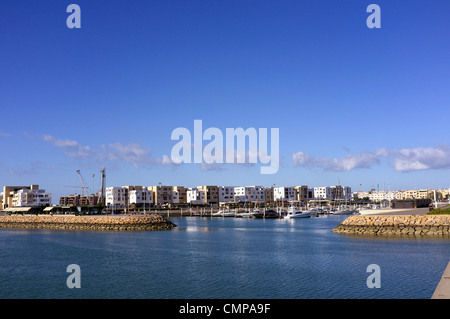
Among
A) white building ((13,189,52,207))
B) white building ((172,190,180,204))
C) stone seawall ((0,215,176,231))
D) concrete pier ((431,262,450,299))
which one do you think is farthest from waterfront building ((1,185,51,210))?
concrete pier ((431,262,450,299))

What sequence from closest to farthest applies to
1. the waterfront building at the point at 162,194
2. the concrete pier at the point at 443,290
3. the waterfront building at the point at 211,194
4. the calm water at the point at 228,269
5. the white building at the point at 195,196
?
the concrete pier at the point at 443,290 → the calm water at the point at 228,269 → the waterfront building at the point at 162,194 → the white building at the point at 195,196 → the waterfront building at the point at 211,194

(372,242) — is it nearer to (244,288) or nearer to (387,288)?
(387,288)

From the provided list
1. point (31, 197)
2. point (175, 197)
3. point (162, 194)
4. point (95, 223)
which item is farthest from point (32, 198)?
point (95, 223)

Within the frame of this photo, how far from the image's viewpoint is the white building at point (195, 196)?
189512mm

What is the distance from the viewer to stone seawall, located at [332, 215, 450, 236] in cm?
5531

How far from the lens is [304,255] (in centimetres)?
4150

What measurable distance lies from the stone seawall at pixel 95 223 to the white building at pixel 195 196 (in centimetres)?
9905

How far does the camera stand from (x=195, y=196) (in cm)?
18938

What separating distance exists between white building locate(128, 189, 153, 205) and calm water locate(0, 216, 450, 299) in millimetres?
125518

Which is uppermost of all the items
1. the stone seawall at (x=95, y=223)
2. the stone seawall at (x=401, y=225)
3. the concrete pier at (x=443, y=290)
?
the concrete pier at (x=443, y=290)

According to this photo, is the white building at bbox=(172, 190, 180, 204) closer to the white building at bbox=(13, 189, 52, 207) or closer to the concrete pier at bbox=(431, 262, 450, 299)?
the white building at bbox=(13, 189, 52, 207)

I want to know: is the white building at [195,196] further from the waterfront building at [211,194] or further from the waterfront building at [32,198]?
the waterfront building at [32,198]

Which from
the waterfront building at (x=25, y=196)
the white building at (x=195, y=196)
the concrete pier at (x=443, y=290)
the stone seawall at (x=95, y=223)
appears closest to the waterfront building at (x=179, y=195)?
the white building at (x=195, y=196)
